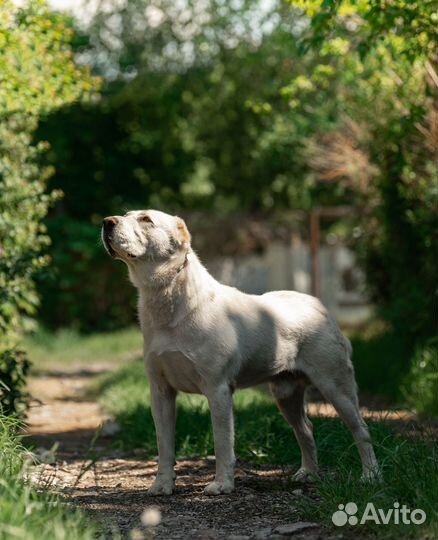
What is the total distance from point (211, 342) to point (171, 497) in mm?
1013

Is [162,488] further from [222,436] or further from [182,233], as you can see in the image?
[182,233]

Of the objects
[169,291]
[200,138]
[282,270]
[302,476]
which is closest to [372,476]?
[302,476]

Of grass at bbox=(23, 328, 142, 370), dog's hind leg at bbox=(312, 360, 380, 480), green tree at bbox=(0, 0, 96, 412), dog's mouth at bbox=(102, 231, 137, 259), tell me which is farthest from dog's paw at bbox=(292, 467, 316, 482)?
grass at bbox=(23, 328, 142, 370)

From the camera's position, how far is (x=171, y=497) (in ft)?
19.6

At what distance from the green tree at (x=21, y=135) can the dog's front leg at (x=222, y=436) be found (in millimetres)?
2325

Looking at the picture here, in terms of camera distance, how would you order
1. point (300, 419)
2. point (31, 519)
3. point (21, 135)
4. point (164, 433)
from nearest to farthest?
point (31, 519)
point (164, 433)
point (300, 419)
point (21, 135)

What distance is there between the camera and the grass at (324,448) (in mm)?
4973

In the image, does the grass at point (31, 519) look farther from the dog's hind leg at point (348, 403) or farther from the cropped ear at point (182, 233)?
the dog's hind leg at point (348, 403)

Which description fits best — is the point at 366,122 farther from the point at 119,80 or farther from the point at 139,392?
the point at 119,80

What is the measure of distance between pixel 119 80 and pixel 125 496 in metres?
17.7

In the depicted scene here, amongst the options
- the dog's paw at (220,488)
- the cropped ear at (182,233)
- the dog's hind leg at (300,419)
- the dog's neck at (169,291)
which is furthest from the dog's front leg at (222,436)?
the cropped ear at (182,233)

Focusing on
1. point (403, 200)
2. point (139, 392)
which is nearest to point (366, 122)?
point (403, 200)

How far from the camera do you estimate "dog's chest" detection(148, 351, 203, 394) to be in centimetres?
592

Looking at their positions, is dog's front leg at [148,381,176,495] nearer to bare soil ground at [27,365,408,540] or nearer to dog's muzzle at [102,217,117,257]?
bare soil ground at [27,365,408,540]
